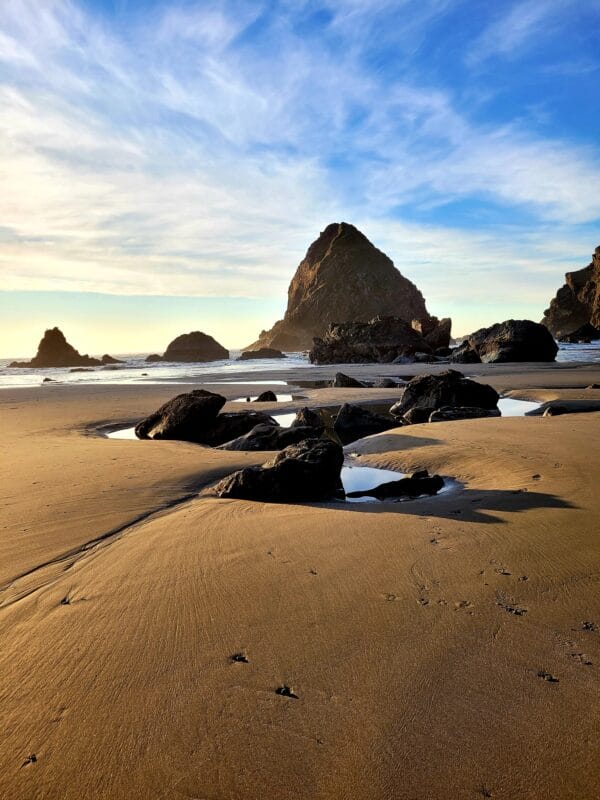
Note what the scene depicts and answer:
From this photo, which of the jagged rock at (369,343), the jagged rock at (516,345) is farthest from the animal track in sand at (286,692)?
the jagged rock at (369,343)

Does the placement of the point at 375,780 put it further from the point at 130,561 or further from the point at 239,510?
the point at 239,510

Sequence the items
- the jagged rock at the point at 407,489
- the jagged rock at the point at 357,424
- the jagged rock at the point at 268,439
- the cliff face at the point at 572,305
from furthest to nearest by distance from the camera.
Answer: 1. the cliff face at the point at 572,305
2. the jagged rock at the point at 357,424
3. the jagged rock at the point at 268,439
4. the jagged rock at the point at 407,489

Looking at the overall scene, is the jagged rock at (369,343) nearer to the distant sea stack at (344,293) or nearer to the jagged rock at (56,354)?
the jagged rock at (56,354)

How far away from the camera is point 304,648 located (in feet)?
8.38

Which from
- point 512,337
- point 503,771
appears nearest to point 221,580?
point 503,771

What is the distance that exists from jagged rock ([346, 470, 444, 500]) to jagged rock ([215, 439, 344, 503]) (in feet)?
1.24

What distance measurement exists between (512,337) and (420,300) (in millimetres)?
112719

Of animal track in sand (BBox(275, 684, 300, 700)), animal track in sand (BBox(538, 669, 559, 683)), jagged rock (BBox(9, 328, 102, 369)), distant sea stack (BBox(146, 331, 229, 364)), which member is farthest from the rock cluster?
animal track in sand (BBox(275, 684, 300, 700))

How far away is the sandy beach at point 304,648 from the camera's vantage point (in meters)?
1.85

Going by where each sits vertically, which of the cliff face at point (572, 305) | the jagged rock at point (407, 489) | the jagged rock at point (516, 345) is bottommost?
the jagged rock at point (407, 489)

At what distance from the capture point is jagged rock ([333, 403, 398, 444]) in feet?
34.8

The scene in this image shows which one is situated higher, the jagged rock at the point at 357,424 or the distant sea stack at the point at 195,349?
the distant sea stack at the point at 195,349

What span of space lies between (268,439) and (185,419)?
2.49 meters

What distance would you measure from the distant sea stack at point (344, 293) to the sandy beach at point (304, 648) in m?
141
